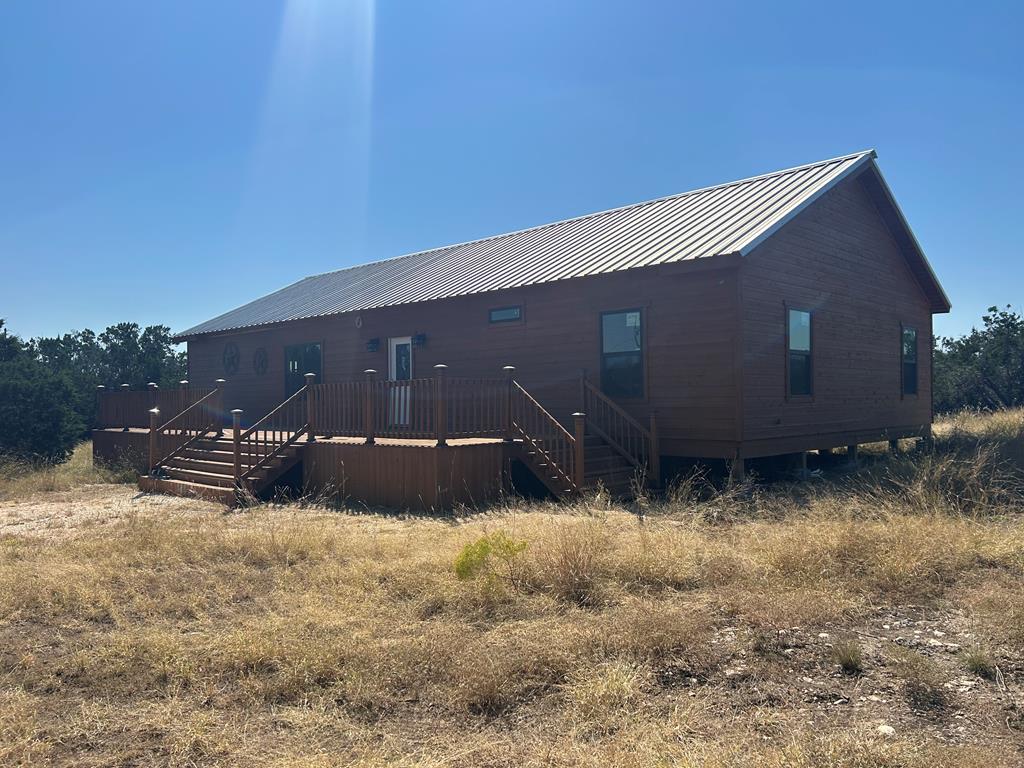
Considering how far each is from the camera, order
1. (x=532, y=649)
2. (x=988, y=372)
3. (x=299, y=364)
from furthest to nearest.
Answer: (x=988, y=372)
(x=299, y=364)
(x=532, y=649)

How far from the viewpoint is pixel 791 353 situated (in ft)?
41.9

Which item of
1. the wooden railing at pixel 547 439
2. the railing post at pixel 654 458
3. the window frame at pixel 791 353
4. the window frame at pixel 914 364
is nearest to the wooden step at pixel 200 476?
the wooden railing at pixel 547 439

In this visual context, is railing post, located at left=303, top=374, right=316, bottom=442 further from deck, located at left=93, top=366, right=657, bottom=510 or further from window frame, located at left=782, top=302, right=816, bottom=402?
window frame, located at left=782, top=302, right=816, bottom=402

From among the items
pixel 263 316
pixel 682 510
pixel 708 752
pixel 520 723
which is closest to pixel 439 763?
pixel 520 723

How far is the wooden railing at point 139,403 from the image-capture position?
1512cm

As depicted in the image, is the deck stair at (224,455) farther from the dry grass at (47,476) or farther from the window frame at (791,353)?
the window frame at (791,353)

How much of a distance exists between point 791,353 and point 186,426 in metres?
11.3

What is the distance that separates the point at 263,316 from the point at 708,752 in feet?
63.2

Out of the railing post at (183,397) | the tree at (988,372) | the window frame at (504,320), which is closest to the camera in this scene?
the window frame at (504,320)

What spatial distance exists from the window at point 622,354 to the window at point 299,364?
8.28 metres

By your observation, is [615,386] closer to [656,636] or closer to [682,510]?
[682,510]

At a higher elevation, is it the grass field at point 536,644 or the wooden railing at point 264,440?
Answer: the wooden railing at point 264,440

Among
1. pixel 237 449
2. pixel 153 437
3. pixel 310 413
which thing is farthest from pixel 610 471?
pixel 153 437

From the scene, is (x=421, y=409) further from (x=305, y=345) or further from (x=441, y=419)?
(x=305, y=345)
